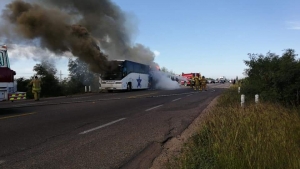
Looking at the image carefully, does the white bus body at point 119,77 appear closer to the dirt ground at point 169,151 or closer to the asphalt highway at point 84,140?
the asphalt highway at point 84,140

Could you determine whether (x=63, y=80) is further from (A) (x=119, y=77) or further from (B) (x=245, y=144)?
(B) (x=245, y=144)

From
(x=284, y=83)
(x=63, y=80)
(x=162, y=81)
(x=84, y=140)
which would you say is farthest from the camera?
(x=162, y=81)

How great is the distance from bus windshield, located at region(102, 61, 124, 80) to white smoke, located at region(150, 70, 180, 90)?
11017mm

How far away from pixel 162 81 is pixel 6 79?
3333 cm

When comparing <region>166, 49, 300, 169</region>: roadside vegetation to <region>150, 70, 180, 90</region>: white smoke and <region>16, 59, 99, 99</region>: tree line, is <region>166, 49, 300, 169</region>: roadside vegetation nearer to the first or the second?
<region>16, 59, 99, 99</region>: tree line

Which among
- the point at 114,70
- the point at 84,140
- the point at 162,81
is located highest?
the point at 114,70

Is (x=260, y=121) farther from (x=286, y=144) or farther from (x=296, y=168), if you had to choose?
(x=296, y=168)

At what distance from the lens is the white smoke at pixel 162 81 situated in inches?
1692

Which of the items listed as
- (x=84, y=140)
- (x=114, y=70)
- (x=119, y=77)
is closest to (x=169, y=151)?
(x=84, y=140)

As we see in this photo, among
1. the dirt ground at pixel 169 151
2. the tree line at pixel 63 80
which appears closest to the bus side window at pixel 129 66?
the tree line at pixel 63 80

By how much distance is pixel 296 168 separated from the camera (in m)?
3.91

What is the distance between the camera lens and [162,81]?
44.5 m

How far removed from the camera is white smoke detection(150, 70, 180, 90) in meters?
43.0

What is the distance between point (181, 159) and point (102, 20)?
88.9 ft
